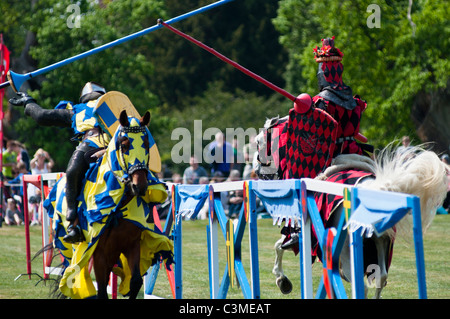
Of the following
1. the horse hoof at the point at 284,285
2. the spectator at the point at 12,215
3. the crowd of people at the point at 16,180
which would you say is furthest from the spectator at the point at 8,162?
the horse hoof at the point at 284,285

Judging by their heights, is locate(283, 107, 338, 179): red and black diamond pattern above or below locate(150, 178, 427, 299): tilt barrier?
above

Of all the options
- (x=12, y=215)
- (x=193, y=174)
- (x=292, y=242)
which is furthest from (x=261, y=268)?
(x=12, y=215)

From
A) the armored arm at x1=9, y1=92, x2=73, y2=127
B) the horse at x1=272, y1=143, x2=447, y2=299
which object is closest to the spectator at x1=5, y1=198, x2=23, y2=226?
the armored arm at x1=9, y1=92, x2=73, y2=127

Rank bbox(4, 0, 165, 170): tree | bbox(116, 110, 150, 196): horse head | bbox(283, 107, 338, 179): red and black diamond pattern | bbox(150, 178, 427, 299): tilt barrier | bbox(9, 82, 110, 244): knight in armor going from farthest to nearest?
bbox(4, 0, 165, 170): tree < bbox(283, 107, 338, 179): red and black diamond pattern < bbox(9, 82, 110, 244): knight in armor < bbox(116, 110, 150, 196): horse head < bbox(150, 178, 427, 299): tilt barrier

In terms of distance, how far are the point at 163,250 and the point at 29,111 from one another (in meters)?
2.00

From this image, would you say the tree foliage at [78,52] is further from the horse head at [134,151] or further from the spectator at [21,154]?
the horse head at [134,151]

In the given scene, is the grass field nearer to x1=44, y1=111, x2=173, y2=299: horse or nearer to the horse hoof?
the horse hoof

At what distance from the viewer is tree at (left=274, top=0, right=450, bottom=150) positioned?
23219 millimetres

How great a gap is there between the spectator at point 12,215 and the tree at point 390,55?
1002 cm

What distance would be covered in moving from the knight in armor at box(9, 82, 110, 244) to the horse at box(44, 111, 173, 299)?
0.07 metres

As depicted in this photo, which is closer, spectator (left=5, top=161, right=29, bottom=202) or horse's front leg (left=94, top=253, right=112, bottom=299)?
horse's front leg (left=94, top=253, right=112, bottom=299)

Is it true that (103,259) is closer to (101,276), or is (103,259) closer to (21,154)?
(101,276)
